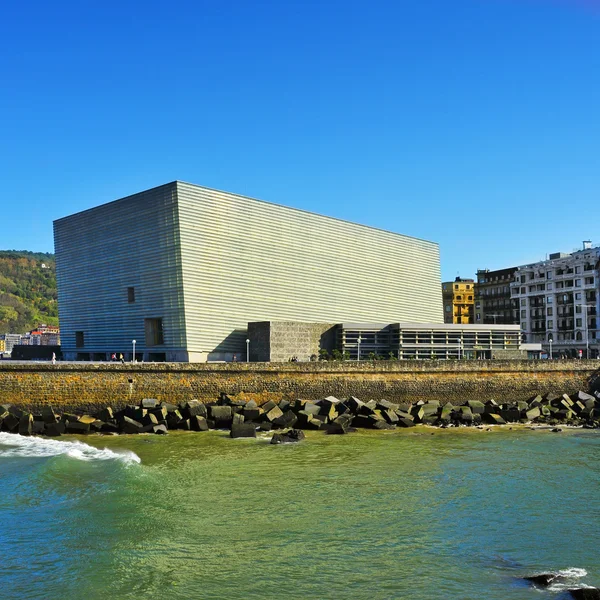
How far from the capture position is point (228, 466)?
23250 millimetres

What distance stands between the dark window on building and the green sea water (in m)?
35.8

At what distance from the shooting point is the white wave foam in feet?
82.5

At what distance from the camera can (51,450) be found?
2694 cm

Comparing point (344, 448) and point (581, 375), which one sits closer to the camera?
point (344, 448)

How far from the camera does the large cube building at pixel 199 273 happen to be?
60.6 m

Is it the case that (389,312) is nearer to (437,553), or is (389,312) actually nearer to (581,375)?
(581,375)

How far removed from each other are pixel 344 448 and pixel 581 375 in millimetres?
27133

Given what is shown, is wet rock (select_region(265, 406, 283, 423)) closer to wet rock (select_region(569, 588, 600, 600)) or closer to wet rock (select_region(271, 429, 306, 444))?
wet rock (select_region(271, 429, 306, 444))

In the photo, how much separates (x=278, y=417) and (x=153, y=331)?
1231 inches

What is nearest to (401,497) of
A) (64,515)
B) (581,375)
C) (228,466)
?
(228,466)

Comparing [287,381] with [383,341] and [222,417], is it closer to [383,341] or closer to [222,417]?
[222,417]

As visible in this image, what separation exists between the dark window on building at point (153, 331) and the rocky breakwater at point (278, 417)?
25810 mm

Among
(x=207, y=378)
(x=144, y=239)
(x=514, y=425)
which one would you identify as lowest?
(x=514, y=425)

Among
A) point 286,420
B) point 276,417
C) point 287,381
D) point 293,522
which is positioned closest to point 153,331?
point 287,381
